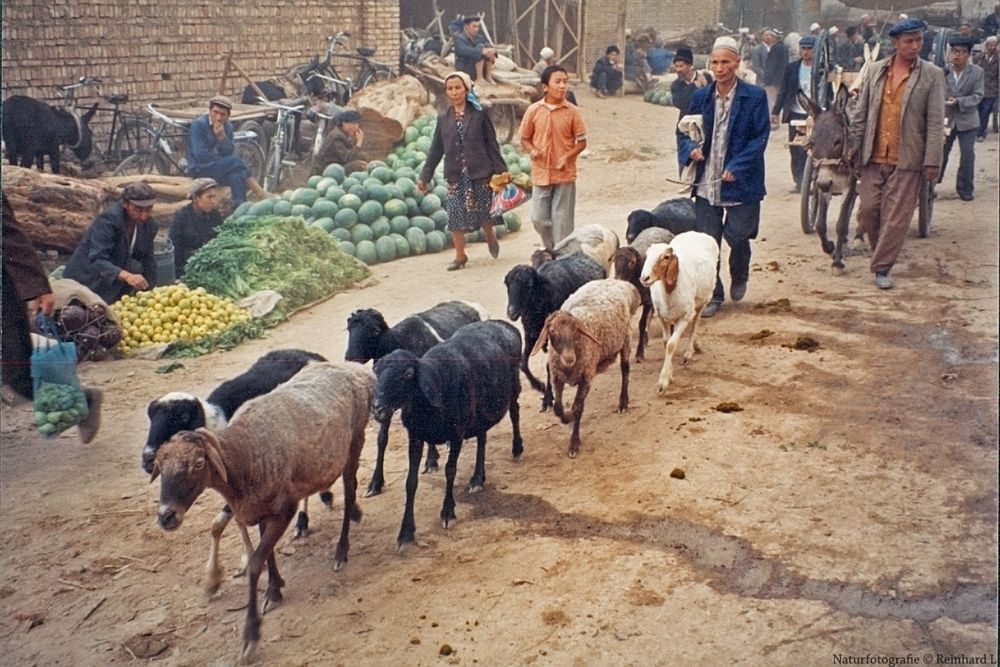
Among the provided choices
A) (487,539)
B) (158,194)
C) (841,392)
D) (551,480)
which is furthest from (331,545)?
(841,392)

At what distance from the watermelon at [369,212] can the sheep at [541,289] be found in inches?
32.3

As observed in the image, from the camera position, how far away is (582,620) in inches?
151

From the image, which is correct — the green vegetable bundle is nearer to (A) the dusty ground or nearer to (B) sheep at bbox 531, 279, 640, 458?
(A) the dusty ground

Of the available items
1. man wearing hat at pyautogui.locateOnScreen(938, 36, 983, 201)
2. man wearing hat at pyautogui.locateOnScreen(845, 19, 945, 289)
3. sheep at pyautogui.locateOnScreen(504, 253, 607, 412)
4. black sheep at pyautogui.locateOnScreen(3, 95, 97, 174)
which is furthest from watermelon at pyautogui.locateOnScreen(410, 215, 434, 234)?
man wearing hat at pyautogui.locateOnScreen(938, 36, 983, 201)

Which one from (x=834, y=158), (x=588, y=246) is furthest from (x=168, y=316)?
(x=834, y=158)

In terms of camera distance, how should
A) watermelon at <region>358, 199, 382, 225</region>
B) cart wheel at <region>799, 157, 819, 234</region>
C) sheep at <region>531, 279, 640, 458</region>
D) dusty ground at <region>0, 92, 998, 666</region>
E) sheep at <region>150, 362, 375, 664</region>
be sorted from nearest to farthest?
sheep at <region>150, 362, 375, 664</region> < dusty ground at <region>0, 92, 998, 666</region> < sheep at <region>531, 279, 640, 458</region> < watermelon at <region>358, 199, 382, 225</region> < cart wheel at <region>799, 157, 819, 234</region>

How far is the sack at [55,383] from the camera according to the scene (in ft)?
14.5

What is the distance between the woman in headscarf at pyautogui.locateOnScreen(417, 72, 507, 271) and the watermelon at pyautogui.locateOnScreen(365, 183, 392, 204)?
219 mm

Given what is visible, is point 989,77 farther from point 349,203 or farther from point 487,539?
point 487,539

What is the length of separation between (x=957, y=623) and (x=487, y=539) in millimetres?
1963

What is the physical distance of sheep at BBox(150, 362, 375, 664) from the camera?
341 centimetres

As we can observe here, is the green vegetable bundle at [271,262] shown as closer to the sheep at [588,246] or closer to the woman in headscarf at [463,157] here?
the woman in headscarf at [463,157]

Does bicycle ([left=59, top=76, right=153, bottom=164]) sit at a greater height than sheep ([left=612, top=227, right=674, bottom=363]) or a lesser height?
greater

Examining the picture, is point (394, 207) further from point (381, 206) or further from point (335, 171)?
point (335, 171)
